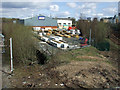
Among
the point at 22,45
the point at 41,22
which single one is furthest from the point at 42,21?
the point at 22,45

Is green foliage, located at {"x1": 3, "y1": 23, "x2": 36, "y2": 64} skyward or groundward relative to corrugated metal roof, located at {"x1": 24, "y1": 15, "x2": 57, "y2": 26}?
groundward

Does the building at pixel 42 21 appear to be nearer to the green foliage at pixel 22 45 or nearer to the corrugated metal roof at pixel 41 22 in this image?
the corrugated metal roof at pixel 41 22

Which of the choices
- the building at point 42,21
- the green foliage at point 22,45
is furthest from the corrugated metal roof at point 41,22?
the green foliage at point 22,45

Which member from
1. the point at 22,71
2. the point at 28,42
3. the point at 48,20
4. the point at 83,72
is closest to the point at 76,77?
the point at 83,72

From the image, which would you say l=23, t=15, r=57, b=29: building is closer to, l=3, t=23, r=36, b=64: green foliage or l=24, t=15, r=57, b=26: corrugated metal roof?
l=24, t=15, r=57, b=26: corrugated metal roof

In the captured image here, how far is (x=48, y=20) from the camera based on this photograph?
3381cm

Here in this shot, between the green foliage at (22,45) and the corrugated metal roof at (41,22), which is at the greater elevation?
the corrugated metal roof at (41,22)

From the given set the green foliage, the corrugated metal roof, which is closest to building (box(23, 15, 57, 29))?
the corrugated metal roof

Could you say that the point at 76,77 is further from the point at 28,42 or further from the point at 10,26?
the point at 10,26

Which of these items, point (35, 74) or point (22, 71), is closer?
point (35, 74)

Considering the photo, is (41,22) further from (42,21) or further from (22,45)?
(22,45)

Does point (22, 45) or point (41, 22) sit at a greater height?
point (41, 22)

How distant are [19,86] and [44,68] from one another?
7.54 feet

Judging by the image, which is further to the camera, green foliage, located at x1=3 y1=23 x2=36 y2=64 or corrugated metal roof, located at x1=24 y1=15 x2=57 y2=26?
corrugated metal roof, located at x1=24 y1=15 x2=57 y2=26
